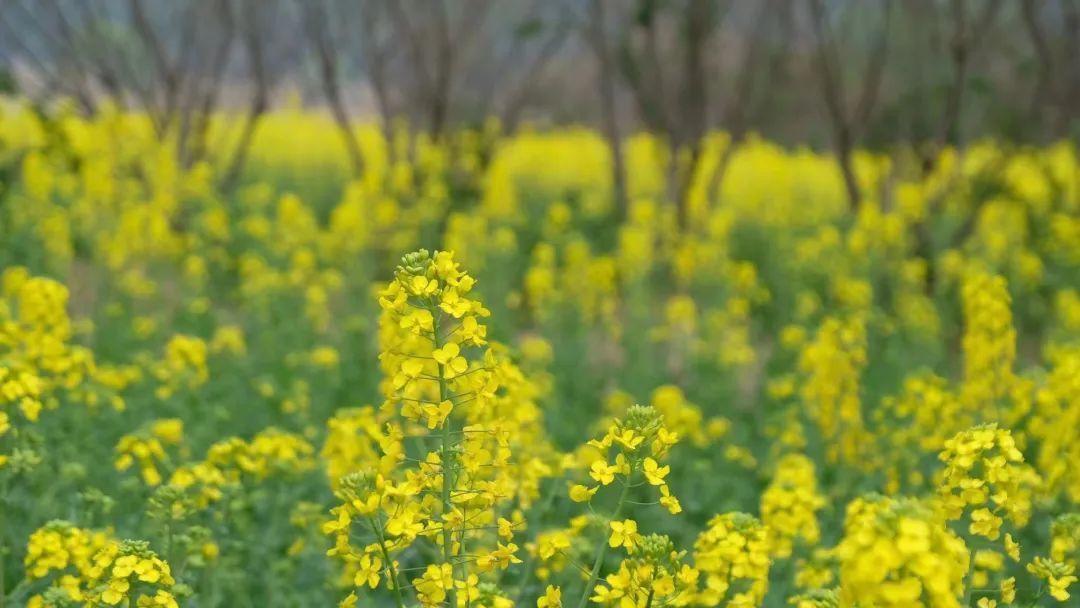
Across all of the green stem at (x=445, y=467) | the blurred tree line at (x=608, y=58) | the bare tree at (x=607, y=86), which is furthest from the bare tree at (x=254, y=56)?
the green stem at (x=445, y=467)

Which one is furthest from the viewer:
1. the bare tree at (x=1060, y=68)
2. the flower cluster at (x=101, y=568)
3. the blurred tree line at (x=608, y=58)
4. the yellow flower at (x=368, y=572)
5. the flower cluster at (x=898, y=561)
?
the blurred tree line at (x=608, y=58)

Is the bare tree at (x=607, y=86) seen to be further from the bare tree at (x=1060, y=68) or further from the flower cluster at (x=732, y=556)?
the flower cluster at (x=732, y=556)

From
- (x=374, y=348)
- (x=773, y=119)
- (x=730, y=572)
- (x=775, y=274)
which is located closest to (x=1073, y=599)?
(x=730, y=572)

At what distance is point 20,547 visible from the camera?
3758 millimetres

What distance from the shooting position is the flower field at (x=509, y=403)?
250 cm

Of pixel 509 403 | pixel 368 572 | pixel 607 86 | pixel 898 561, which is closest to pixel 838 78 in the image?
pixel 607 86

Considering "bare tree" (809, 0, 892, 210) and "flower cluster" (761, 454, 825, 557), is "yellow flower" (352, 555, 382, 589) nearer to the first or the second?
"flower cluster" (761, 454, 825, 557)

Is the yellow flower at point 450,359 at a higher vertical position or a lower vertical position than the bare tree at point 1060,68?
lower

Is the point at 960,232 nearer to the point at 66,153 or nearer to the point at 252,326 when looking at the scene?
the point at 252,326

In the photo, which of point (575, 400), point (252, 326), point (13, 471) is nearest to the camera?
point (13, 471)

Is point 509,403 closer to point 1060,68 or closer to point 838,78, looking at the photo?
point 838,78

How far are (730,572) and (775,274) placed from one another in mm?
9690

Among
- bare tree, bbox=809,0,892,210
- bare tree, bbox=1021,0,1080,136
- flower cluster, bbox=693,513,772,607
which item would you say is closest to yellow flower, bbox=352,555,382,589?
flower cluster, bbox=693,513,772,607

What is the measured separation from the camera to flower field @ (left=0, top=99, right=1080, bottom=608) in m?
2.50
